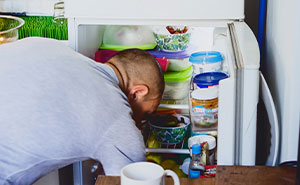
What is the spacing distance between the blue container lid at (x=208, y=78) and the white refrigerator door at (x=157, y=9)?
8.2 inches

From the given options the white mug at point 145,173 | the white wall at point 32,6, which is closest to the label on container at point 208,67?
the white mug at point 145,173

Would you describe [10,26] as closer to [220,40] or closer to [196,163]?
[220,40]

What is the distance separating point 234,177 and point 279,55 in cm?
51

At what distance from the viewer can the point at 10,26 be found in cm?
226

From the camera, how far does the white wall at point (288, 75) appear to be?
1.24 meters

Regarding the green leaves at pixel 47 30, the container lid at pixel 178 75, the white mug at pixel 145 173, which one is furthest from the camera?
the green leaves at pixel 47 30

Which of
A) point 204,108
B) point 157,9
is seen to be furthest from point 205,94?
point 157,9

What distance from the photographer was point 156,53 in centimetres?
219

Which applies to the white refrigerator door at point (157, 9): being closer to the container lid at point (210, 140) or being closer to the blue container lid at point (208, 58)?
the blue container lid at point (208, 58)

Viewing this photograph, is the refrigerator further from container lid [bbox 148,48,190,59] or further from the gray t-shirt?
the gray t-shirt

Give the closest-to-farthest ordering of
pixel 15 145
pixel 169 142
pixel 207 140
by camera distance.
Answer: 1. pixel 15 145
2. pixel 207 140
3. pixel 169 142

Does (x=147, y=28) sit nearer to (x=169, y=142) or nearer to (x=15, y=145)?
(x=169, y=142)

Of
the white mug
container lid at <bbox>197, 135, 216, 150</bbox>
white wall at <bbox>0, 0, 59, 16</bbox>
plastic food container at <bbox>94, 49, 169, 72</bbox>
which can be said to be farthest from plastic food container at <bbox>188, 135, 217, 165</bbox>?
white wall at <bbox>0, 0, 59, 16</bbox>

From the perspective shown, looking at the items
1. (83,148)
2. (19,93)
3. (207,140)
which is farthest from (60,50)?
(207,140)
